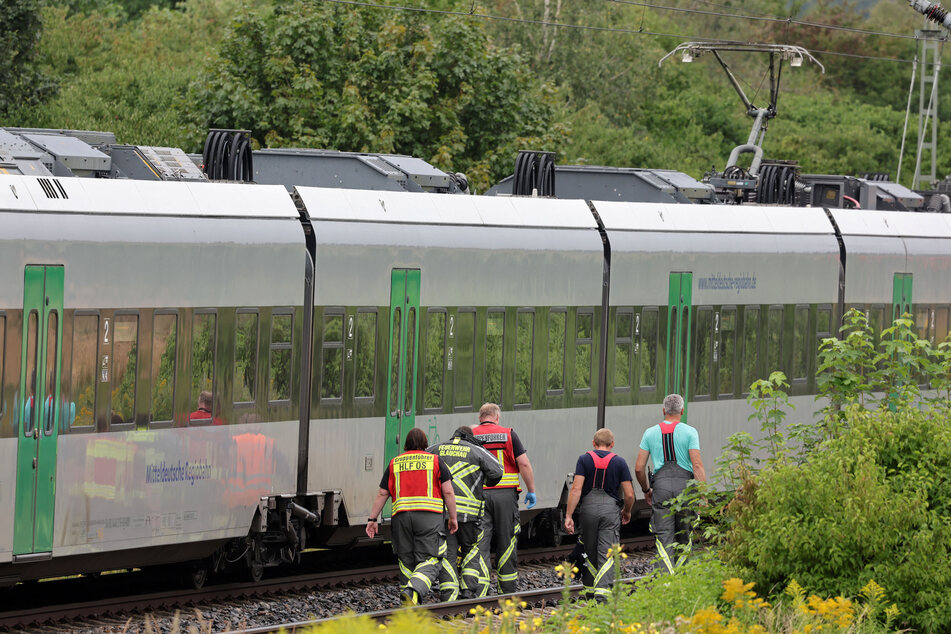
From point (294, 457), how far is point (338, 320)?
4.21ft

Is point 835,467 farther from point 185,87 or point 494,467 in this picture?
point 185,87

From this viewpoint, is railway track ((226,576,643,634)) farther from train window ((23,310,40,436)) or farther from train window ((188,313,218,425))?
train window ((23,310,40,436))

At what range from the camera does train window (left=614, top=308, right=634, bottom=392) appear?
687 inches

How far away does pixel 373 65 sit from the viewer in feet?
98.9

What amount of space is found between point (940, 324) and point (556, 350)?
8468 millimetres

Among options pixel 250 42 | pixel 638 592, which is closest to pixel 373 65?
pixel 250 42

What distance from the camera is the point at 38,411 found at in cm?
1177

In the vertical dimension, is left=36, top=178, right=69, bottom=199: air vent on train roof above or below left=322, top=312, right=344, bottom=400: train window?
above

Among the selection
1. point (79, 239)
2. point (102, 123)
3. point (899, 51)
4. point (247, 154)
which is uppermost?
point (899, 51)

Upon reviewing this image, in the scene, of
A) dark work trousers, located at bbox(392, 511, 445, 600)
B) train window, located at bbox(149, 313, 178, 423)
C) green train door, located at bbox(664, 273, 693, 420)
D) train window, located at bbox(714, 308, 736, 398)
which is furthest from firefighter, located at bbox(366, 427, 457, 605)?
train window, located at bbox(714, 308, 736, 398)

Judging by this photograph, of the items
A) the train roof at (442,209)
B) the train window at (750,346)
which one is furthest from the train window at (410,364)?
the train window at (750,346)

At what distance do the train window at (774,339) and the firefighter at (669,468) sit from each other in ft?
20.3

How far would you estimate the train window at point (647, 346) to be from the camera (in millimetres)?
17734

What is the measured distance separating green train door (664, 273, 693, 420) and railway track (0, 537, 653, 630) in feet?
9.40
